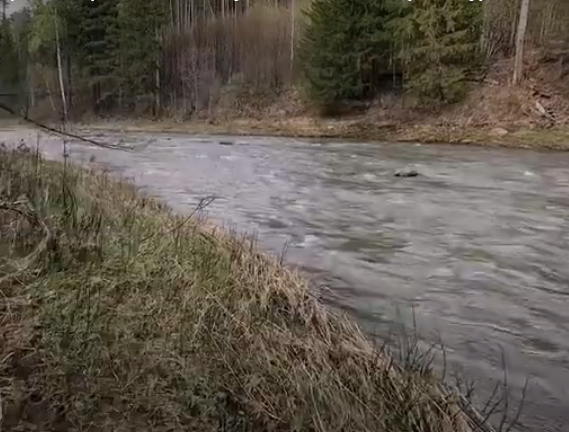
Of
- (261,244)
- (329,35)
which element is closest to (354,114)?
(329,35)

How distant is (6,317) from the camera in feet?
11.2

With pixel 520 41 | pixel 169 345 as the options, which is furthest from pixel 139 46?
pixel 169 345

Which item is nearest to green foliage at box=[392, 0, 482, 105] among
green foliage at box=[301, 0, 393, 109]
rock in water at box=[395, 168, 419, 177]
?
green foliage at box=[301, 0, 393, 109]

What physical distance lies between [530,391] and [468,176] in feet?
29.6

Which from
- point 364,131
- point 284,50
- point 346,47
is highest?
point 284,50

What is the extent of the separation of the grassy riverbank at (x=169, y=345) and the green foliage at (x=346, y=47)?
1942 cm

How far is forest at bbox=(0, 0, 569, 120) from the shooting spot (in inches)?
856

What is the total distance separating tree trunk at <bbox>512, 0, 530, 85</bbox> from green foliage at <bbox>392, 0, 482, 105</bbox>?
139 centimetres

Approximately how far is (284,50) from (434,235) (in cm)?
2309

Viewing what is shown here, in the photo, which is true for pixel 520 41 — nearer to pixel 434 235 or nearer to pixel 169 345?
pixel 434 235

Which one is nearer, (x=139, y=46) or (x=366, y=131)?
(x=366, y=131)

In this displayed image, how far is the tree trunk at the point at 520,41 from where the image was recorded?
21.0 metres

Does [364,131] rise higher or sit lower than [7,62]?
lower

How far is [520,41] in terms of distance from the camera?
69.2 ft
